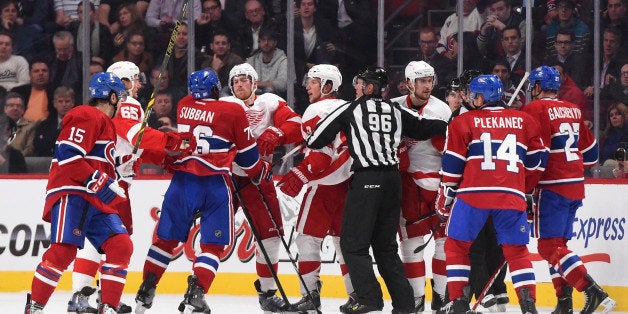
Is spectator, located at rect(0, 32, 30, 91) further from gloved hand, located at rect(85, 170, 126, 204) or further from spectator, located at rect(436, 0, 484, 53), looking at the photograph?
gloved hand, located at rect(85, 170, 126, 204)

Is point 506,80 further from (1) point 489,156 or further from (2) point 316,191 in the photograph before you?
(1) point 489,156

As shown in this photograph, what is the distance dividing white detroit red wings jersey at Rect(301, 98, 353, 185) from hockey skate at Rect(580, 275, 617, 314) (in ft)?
4.96

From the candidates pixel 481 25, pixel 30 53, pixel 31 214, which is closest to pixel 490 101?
pixel 481 25

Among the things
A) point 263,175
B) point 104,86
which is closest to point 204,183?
point 263,175

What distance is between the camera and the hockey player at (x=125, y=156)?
22.5ft

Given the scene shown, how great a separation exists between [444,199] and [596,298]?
44.3 inches

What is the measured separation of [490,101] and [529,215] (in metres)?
0.99

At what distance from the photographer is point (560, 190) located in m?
7.16

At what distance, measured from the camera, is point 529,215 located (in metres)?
7.26

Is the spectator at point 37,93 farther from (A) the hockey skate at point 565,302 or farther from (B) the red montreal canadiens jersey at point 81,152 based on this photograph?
(A) the hockey skate at point 565,302

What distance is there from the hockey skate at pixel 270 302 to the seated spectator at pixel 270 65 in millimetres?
2217

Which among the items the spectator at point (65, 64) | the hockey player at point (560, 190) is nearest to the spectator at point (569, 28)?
the hockey player at point (560, 190)

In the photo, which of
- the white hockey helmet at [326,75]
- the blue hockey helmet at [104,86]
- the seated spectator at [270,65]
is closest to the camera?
the blue hockey helmet at [104,86]

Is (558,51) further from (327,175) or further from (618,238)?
(327,175)
